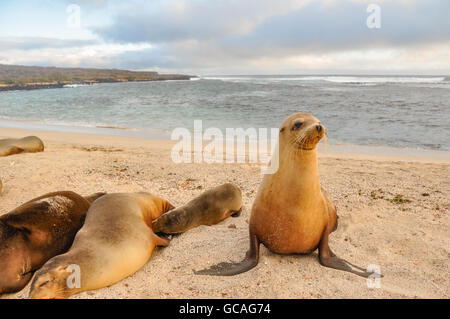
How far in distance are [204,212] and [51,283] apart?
2.27m

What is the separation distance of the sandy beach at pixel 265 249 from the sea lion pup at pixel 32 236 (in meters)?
0.22

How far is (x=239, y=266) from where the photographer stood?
3.31m

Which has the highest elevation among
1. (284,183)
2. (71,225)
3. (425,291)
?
(284,183)

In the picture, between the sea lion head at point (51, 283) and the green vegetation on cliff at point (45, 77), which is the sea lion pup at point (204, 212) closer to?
the sea lion head at point (51, 283)

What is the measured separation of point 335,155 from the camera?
32.5ft

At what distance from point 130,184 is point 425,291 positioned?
4988 mm

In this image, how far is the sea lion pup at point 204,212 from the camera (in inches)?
165

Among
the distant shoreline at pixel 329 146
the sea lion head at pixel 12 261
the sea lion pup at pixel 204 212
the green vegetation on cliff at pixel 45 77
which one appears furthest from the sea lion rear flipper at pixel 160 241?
the green vegetation on cliff at pixel 45 77

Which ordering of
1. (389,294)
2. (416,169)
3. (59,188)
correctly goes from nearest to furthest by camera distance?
(389,294) < (59,188) < (416,169)

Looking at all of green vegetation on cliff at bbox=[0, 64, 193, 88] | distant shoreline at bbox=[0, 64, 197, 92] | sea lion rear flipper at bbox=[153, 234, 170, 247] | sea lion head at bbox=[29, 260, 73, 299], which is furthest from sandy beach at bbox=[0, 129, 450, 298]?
green vegetation on cliff at bbox=[0, 64, 193, 88]

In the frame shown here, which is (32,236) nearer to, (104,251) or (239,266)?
(104,251)

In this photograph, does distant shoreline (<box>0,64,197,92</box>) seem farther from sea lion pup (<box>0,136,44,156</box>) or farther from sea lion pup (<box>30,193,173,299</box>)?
sea lion pup (<box>30,193,173,299</box>)
